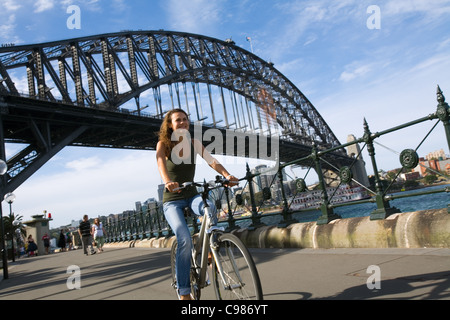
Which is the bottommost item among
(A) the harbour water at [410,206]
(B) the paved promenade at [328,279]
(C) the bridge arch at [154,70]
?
(A) the harbour water at [410,206]

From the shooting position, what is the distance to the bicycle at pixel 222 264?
206 cm

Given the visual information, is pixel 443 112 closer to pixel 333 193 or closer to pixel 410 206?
pixel 333 193

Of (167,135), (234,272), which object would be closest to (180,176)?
(167,135)

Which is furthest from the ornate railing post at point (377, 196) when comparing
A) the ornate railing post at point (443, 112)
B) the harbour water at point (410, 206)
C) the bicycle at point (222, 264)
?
the bicycle at point (222, 264)

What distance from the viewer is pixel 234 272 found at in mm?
2225

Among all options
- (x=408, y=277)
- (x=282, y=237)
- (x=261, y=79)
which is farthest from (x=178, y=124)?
(x=261, y=79)

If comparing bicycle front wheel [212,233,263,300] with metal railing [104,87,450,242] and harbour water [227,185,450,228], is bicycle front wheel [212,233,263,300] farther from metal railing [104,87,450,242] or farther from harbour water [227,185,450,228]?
harbour water [227,185,450,228]

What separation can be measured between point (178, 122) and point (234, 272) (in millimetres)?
1267

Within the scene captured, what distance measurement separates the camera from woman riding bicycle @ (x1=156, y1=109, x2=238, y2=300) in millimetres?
2547

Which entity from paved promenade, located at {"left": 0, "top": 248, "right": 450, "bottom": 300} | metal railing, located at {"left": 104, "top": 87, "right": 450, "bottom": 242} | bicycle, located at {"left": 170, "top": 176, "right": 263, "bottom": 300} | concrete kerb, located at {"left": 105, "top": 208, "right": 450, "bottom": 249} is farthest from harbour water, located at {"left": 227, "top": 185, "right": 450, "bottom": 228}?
bicycle, located at {"left": 170, "top": 176, "right": 263, "bottom": 300}

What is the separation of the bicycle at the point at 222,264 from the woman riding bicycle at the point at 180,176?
0.23ft

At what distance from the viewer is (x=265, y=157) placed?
4691 cm

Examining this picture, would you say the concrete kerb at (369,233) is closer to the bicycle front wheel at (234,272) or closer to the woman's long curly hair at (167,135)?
the bicycle front wheel at (234,272)
